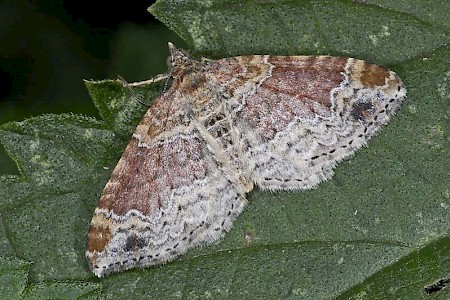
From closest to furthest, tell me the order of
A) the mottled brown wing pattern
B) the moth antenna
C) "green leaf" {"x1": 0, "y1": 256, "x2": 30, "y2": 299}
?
1. "green leaf" {"x1": 0, "y1": 256, "x2": 30, "y2": 299}
2. the mottled brown wing pattern
3. the moth antenna

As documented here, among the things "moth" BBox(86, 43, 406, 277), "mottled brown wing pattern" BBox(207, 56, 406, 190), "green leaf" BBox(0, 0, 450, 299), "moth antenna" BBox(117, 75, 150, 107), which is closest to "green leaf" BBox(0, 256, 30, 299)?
"green leaf" BBox(0, 0, 450, 299)

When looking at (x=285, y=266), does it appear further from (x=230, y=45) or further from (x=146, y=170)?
(x=230, y=45)

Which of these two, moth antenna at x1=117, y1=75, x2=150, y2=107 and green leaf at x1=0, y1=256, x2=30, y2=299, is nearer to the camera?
green leaf at x1=0, y1=256, x2=30, y2=299

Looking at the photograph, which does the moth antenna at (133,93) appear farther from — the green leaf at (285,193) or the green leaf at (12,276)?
the green leaf at (12,276)

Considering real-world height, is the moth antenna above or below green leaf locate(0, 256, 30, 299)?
above

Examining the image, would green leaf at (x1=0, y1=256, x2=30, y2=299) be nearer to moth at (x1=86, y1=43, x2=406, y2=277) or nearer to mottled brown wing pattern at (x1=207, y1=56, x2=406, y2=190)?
moth at (x1=86, y1=43, x2=406, y2=277)

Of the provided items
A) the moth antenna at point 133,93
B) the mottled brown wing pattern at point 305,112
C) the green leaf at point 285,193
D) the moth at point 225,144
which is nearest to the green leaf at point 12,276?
the green leaf at point 285,193

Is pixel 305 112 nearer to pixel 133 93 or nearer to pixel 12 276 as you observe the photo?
pixel 133 93
